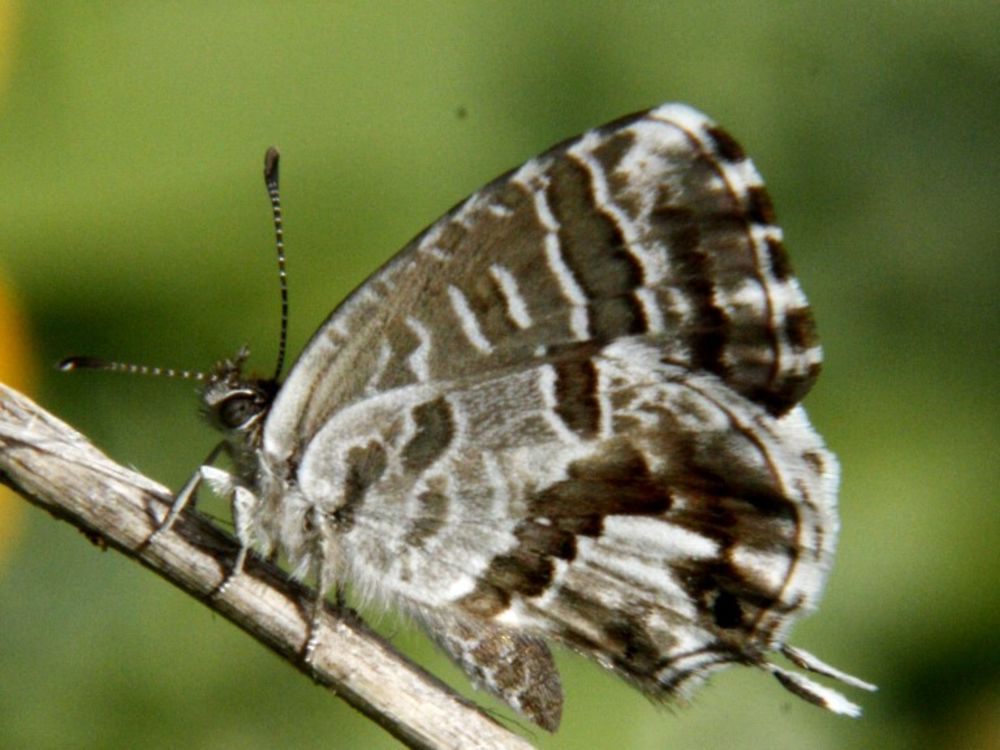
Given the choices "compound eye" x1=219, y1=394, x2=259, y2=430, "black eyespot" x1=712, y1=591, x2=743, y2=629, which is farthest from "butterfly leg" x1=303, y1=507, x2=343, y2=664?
"black eyespot" x1=712, y1=591, x2=743, y2=629

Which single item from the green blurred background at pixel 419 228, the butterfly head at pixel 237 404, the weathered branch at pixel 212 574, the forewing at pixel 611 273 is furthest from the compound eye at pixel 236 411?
the green blurred background at pixel 419 228

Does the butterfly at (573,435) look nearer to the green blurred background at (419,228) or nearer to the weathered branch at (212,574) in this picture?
the weathered branch at (212,574)

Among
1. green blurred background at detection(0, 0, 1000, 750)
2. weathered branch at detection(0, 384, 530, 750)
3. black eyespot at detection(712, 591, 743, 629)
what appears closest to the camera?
weathered branch at detection(0, 384, 530, 750)

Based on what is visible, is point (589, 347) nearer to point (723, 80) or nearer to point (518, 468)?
point (518, 468)

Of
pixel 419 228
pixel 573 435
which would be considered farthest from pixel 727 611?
pixel 419 228

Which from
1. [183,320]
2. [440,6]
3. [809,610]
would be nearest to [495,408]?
[809,610]

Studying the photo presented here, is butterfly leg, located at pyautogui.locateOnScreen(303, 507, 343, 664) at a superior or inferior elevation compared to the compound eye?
inferior

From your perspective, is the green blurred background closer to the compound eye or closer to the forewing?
the compound eye
